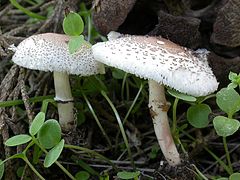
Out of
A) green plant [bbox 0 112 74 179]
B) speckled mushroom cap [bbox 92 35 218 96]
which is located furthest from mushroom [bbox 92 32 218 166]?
green plant [bbox 0 112 74 179]

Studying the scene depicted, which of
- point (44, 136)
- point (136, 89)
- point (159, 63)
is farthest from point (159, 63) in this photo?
point (136, 89)

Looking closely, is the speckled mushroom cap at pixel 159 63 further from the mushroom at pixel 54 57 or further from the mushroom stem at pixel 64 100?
the mushroom stem at pixel 64 100

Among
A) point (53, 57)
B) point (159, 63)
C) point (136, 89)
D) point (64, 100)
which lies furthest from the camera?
point (136, 89)

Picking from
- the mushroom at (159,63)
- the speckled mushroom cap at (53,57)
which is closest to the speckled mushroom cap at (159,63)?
the mushroom at (159,63)

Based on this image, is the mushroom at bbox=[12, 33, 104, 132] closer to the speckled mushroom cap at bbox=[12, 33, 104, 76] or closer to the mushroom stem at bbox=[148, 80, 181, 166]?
the speckled mushroom cap at bbox=[12, 33, 104, 76]

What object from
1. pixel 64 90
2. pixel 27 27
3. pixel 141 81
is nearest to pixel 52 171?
pixel 64 90

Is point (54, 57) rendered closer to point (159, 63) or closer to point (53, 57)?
point (53, 57)
